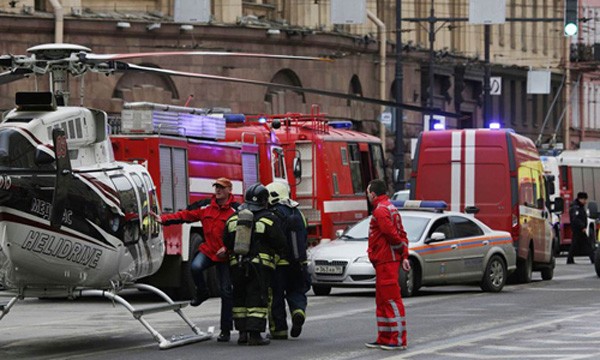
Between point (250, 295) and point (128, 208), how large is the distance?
61.3 inches

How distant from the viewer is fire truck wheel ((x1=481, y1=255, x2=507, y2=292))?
2827 centimetres

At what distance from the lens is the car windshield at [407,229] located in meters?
27.7

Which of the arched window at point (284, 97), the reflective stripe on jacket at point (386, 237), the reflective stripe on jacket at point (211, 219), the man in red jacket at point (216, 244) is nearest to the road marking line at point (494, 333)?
the reflective stripe on jacket at point (386, 237)

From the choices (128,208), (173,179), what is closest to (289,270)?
(128,208)

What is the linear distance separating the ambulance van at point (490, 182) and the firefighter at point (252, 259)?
41.7 feet

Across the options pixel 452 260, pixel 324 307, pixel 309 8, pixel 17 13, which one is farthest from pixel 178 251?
pixel 309 8

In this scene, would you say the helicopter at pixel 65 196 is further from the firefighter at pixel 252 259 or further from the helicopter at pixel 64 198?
the firefighter at pixel 252 259

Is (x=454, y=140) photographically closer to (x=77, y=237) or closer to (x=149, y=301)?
(x=149, y=301)

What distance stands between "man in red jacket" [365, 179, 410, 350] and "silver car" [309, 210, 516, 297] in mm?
8482

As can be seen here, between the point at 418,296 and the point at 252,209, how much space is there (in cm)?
917

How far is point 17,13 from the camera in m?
42.8

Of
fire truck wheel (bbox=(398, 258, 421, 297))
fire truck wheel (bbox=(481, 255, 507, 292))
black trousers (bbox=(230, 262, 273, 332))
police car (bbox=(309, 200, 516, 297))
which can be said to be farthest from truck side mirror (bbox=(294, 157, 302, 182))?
black trousers (bbox=(230, 262, 273, 332))

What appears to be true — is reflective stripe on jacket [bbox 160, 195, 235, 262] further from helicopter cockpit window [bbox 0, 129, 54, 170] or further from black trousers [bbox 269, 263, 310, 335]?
helicopter cockpit window [bbox 0, 129, 54, 170]

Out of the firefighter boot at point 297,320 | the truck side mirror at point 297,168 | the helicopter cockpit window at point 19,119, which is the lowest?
the firefighter boot at point 297,320
